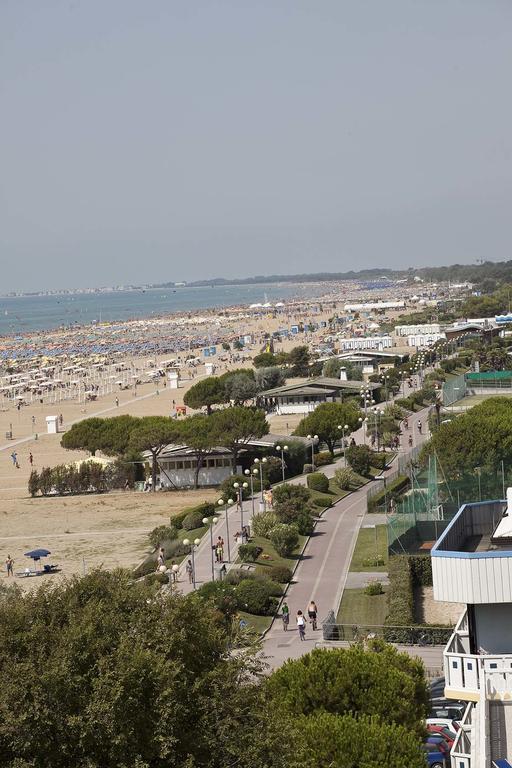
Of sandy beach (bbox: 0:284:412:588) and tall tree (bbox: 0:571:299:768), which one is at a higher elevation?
tall tree (bbox: 0:571:299:768)

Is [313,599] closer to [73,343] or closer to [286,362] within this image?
[286,362]

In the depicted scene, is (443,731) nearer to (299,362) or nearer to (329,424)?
(329,424)

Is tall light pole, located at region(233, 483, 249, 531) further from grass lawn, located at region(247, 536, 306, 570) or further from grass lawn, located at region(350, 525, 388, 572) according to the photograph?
grass lawn, located at region(350, 525, 388, 572)

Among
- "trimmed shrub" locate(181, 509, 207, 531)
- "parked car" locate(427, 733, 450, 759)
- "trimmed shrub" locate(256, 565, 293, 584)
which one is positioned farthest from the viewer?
"trimmed shrub" locate(181, 509, 207, 531)

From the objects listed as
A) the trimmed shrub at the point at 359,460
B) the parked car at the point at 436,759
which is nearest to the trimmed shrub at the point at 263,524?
the trimmed shrub at the point at 359,460

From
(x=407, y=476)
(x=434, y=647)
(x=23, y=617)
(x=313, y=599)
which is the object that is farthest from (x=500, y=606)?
(x=407, y=476)

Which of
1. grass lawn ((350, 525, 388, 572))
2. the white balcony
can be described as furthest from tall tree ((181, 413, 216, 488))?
the white balcony
